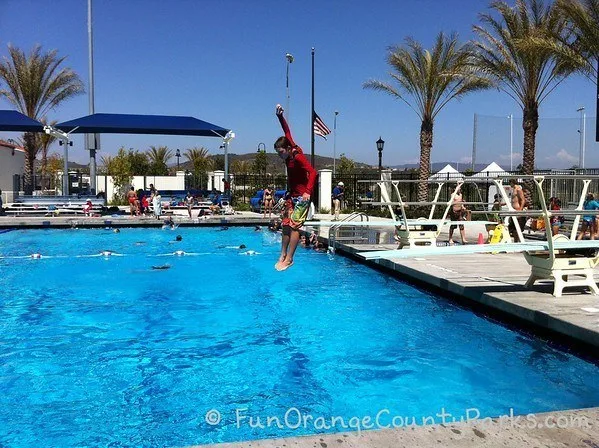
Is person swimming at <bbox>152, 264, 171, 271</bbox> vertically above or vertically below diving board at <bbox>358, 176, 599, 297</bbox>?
below

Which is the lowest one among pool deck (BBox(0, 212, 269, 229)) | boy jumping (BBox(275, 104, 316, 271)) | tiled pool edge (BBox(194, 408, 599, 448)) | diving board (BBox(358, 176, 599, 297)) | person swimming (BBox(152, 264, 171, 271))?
person swimming (BBox(152, 264, 171, 271))

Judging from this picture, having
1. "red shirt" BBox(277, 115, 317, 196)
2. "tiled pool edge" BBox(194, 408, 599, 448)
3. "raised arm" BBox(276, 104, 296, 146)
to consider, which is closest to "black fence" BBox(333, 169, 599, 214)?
"red shirt" BBox(277, 115, 317, 196)

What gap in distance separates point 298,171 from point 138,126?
19352 millimetres

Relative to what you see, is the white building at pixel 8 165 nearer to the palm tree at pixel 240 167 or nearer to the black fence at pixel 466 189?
the black fence at pixel 466 189

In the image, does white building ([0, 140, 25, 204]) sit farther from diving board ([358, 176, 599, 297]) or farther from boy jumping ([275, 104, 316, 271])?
diving board ([358, 176, 599, 297])

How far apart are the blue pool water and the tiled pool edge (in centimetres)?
134

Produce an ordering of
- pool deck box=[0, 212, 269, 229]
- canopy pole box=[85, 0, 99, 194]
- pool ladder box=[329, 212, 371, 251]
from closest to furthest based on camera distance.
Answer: pool ladder box=[329, 212, 371, 251] → pool deck box=[0, 212, 269, 229] → canopy pole box=[85, 0, 99, 194]

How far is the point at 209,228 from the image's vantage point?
20.5 metres

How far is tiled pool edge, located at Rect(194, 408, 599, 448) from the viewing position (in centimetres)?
317

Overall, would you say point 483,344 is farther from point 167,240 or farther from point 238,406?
point 167,240

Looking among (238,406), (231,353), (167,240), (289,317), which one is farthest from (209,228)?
(238,406)

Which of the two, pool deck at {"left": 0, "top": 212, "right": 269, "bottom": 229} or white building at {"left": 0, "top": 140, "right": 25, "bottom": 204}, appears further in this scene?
white building at {"left": 0, "top": 140, "right": 25, "bottom": 204}

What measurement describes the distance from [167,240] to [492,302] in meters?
12.1

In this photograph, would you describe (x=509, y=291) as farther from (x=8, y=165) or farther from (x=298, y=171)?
(x=8, y=165)
